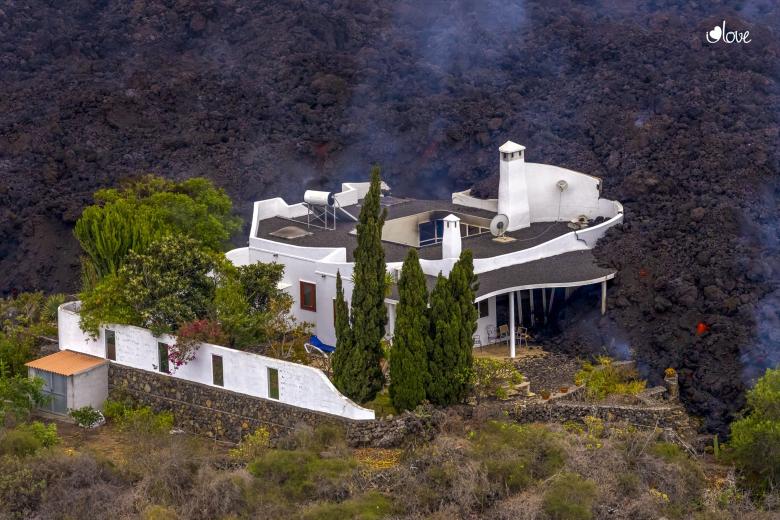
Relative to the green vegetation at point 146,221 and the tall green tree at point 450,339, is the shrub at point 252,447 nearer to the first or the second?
the tall green tree at point 450,339

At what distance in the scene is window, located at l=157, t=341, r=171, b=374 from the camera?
33281 mm

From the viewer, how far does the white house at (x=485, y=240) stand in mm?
35062

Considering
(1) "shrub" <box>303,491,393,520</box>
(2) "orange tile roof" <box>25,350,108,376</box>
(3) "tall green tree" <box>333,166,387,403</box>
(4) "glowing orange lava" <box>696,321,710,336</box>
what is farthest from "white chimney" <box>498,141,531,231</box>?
(1) "shrub" <box>303,491,393,520</box>

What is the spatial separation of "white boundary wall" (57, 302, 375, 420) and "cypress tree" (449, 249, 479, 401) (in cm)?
190

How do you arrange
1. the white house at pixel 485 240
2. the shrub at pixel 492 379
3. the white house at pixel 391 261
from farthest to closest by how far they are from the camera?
the white house at pixel 485 240, the white house at pixel 391 261, the shrub at pixel 492 379

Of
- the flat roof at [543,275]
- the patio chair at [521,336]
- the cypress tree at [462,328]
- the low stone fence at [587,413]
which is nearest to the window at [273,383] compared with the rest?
the cypress tree at [462,328]

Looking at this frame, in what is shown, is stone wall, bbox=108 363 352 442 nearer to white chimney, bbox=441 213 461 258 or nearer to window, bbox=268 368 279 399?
window, bbox=268 368 279 399

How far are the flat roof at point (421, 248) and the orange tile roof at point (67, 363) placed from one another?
598 centimetres

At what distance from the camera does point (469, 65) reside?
52.1 m

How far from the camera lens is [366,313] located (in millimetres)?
30812

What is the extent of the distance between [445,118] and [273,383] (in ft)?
59.8

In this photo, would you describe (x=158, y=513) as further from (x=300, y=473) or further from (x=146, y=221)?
(x=146, y=221)

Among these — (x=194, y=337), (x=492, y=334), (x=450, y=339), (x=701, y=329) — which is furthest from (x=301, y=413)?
(x=701, y=329)

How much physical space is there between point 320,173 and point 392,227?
382 inches
